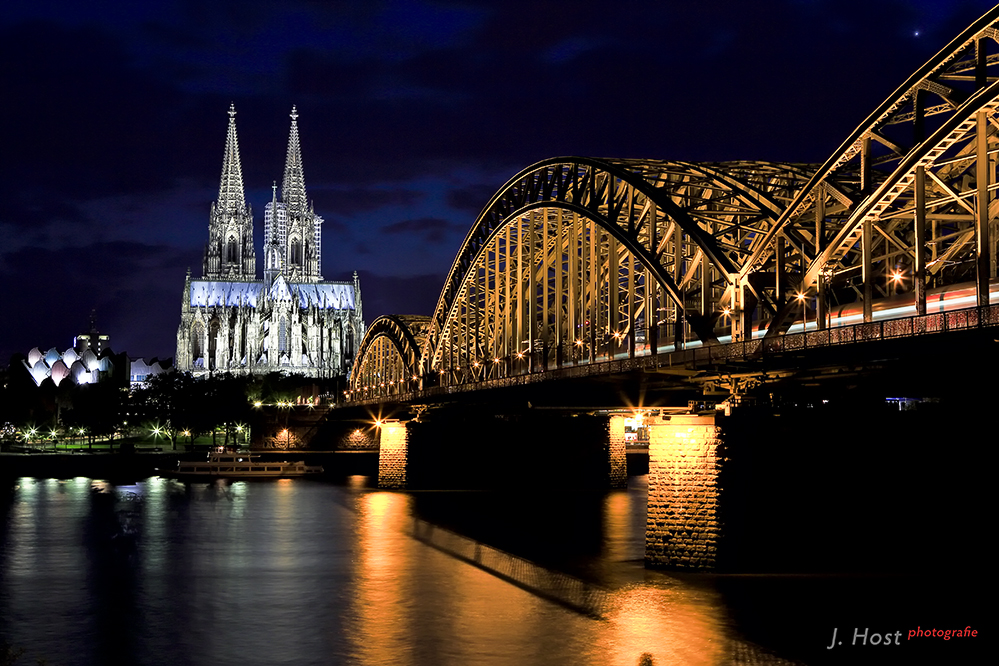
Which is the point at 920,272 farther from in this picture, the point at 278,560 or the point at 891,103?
the point at 278,560

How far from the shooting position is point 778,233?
47094 millimetres

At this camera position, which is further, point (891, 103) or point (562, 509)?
point (562, 509)

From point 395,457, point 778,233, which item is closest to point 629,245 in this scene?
point 778,233

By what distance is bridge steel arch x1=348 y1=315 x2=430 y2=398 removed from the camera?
121750 mm

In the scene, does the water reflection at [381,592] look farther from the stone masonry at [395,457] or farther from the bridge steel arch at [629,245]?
the stone masonry at [395,457]

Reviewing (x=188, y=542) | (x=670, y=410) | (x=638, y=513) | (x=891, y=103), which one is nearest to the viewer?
(x=891, y=103)

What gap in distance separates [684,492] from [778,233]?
435 inches

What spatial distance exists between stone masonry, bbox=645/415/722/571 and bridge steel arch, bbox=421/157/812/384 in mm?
5723

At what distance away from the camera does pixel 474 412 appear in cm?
9319

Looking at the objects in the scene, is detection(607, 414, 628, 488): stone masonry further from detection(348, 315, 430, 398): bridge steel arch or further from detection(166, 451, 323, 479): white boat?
detection(166, 451, 323, 479): white boat

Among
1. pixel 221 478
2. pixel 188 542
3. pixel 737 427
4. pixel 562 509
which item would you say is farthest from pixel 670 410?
pixel 221 478

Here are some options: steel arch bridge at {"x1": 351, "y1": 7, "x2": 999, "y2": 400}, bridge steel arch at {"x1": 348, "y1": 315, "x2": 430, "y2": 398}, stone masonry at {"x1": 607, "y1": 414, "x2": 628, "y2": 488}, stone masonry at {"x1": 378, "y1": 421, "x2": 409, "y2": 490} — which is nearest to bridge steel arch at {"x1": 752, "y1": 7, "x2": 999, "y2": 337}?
steel arch bridge at {"x1": 351, "y1": 7, "x2": 999, "y2": 400}

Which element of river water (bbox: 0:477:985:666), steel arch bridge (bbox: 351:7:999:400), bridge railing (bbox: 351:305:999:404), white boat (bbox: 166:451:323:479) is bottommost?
river water (bbox: 0:477:985:666)

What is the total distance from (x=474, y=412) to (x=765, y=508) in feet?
170
